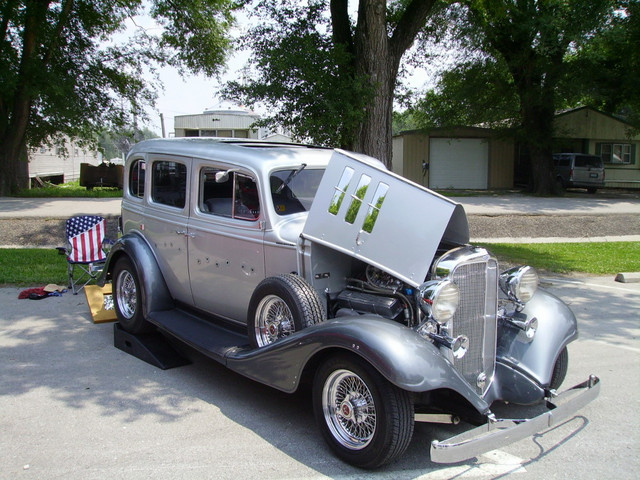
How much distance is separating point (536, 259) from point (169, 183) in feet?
25.4

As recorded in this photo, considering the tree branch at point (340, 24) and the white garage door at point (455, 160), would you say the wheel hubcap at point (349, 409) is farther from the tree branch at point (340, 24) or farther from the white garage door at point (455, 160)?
the white garage door at point (455, 160)

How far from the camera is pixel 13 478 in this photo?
3.58 meters

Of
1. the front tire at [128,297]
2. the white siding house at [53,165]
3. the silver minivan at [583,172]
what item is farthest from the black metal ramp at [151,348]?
the white siding house at [53,165]

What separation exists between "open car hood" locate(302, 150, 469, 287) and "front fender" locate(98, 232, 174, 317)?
1996 millimetres

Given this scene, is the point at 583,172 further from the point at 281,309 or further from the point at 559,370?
the point at 281,309

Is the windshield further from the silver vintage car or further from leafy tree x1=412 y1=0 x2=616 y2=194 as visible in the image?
leafy tree x1=412 y1=0 x2=616 y2=194

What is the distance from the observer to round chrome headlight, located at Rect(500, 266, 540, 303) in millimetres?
4508

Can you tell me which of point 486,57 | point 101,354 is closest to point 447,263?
point 101,354

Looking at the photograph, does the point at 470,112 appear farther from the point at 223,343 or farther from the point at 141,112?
the point at 223,343

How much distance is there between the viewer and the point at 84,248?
852cm

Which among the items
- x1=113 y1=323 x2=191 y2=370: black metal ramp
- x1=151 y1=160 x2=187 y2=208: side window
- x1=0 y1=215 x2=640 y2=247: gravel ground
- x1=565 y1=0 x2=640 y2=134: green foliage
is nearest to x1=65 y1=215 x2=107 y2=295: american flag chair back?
x1=113 y1=323 x2=191 y2=370: black metal ramp

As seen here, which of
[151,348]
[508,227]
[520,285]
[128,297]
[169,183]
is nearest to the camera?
[520,285]

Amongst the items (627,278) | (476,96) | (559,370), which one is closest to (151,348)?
(559,370)

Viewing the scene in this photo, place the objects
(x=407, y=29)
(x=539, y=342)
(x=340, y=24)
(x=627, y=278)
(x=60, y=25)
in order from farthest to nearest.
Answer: (x=60, y=25) → (x=340, y=24) → (x=407, y=29) → (x=627, y=278) → (x=539, y=342)
